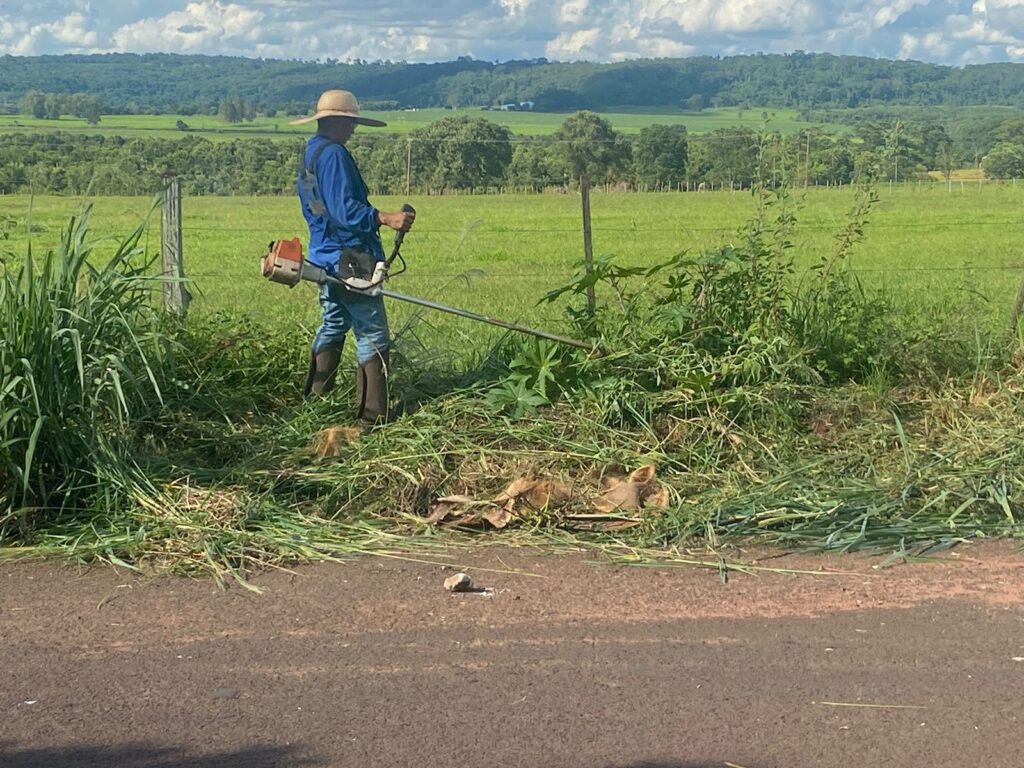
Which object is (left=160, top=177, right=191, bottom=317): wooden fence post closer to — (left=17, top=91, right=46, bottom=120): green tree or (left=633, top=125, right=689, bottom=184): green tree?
(left=633, top=125, right=689, bottom=184): green tree

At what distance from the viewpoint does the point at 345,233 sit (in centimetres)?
684

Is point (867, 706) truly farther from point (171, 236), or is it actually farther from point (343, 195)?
point (171, 236)

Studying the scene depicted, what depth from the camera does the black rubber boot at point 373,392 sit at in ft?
22.3

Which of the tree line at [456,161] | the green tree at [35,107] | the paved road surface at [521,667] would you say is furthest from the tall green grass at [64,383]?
the green tree at [35,107]

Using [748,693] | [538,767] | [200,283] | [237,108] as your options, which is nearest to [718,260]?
[748,693]

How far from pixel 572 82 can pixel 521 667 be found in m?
179

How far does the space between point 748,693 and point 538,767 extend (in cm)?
86

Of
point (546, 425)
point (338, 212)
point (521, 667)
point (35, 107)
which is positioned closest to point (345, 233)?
point (338, 212)

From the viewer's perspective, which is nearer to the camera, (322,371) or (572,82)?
(322,371)

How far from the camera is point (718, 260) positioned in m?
7.48

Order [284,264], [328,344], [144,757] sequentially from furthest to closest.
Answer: [328,344]
[284,264]
[144,757]

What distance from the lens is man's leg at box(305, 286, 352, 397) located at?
6988 millimetres

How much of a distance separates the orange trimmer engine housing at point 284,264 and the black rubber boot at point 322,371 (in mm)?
659

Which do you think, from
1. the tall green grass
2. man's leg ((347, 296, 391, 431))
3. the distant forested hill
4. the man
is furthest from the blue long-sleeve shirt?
the distant forested hill
